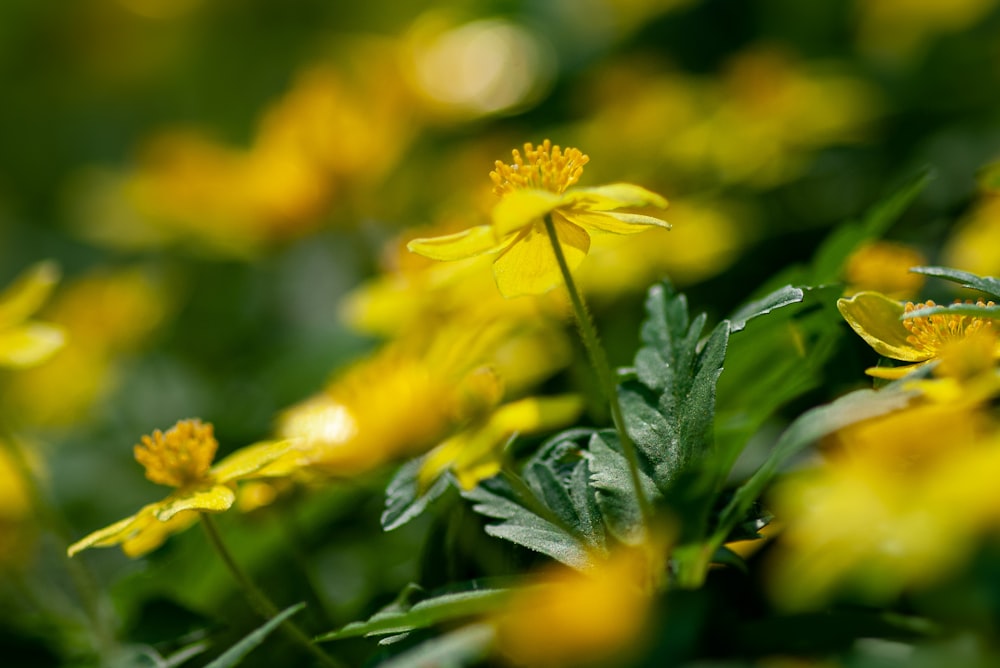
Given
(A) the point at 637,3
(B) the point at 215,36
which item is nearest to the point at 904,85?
(A) the point at 637,3

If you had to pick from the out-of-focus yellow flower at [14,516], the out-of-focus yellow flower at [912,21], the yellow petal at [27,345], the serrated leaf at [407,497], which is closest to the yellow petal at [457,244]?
the serrated leaf at [407,497]

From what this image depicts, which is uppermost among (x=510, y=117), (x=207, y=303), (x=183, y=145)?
(x=183, y=145)

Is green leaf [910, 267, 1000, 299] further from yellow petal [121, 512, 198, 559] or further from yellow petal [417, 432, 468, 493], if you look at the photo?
yellow petal [121, 512, 198, 559]

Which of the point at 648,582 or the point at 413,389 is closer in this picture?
the point at 648,582

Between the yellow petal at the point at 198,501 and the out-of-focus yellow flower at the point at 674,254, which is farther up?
the yellow petal at the point at 198,501

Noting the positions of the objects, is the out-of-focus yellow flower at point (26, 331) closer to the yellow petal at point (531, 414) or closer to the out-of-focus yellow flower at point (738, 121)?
the yellow petal at point (531, 414)

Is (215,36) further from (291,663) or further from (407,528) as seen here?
(291,663)

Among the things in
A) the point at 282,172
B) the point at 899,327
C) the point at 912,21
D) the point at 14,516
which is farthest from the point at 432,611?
the point at 912,21
